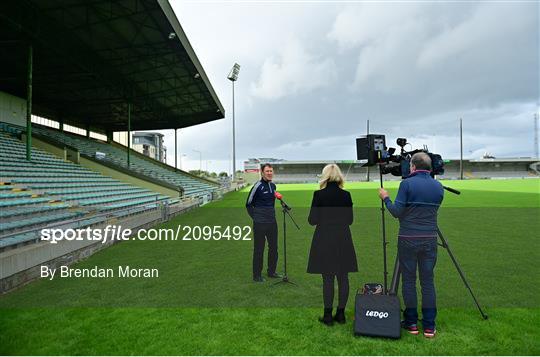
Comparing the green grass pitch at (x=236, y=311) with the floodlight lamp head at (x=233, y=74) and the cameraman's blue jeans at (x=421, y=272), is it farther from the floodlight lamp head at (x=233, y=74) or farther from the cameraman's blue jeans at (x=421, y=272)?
the floodlight lamp head at (x=233, y=74)

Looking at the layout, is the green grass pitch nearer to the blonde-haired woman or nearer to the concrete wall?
the blonde-haired woman

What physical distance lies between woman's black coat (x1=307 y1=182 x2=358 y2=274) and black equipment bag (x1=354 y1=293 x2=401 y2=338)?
395 millimetres

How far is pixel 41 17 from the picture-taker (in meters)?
12.3

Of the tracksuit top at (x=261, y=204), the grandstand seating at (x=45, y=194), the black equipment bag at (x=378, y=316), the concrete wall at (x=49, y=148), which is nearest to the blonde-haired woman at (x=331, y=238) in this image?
the black equipment bag at (x=378, y=316)

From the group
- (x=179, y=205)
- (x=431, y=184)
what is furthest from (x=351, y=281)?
(x=179, y=205)

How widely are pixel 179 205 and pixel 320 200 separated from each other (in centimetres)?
1307

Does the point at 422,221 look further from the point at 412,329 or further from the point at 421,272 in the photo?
the point at 412,329

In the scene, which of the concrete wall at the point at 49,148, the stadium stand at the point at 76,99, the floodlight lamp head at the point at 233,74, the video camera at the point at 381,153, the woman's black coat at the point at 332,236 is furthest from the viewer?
the floodlight lamp head at the point at 233,74

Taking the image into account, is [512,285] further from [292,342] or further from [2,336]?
[2,336]

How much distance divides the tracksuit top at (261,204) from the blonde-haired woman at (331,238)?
5.58 feet

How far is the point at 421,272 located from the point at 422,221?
0.55m

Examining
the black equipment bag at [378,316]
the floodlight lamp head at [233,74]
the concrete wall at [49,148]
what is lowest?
the black equipment bag at [378,316]

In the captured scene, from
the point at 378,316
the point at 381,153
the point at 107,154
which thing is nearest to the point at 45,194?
the point at 381,153

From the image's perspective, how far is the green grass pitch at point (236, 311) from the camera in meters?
3.38
